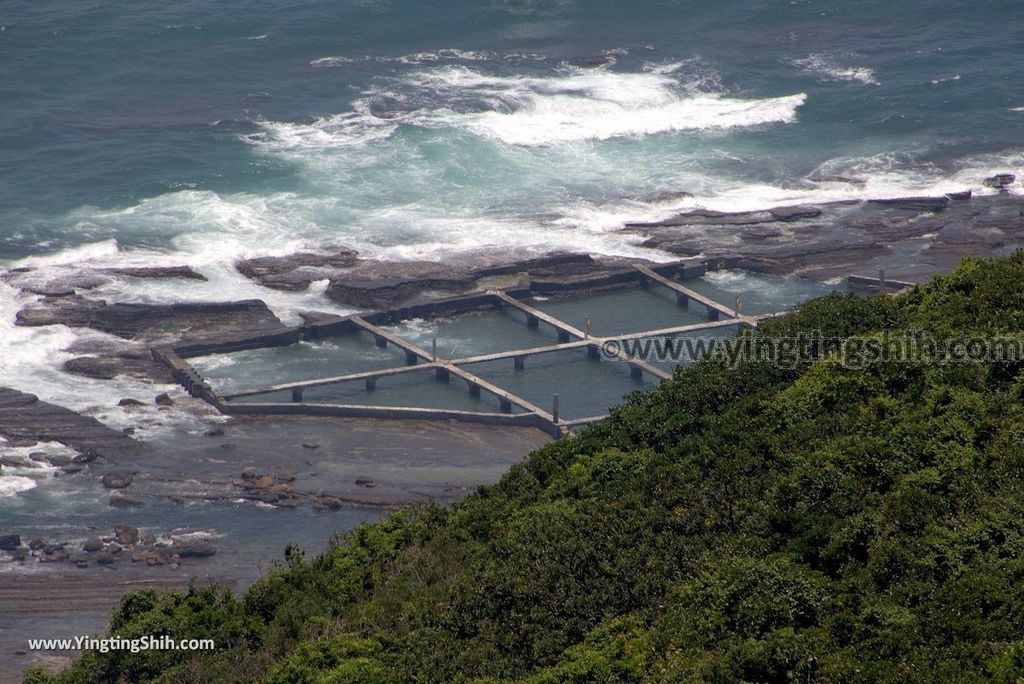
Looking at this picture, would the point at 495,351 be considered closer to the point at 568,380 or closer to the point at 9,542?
the point at 568,380

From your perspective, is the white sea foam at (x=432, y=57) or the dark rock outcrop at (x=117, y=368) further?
the white sea foam at (x=432, y=57)

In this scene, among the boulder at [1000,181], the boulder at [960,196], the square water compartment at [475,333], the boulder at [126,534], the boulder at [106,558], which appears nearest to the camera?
the boulder at [106,558]

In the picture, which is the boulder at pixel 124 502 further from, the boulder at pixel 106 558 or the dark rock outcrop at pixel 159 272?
the dark rock outcrop at pixel 159 272

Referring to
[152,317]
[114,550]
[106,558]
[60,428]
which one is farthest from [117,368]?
[106,558]

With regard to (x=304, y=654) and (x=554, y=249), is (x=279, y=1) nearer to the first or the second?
(x=554, y=249)

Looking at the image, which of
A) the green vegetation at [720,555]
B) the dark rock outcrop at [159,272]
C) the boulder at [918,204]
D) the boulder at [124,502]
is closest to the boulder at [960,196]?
the boulder at [918,204]

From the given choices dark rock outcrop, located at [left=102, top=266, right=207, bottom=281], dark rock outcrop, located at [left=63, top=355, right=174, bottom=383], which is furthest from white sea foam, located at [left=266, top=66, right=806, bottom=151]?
dark rock outcrop, located at [left=63, top=355, right=174, bottom=383]

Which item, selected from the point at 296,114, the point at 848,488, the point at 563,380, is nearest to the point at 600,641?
the point at 848,488
